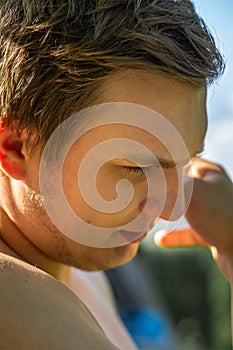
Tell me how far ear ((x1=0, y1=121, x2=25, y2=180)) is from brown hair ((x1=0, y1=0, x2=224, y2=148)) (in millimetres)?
27

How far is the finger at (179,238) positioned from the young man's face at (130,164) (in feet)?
1.11

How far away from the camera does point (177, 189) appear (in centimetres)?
141

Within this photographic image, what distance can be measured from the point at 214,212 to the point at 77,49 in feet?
1.96

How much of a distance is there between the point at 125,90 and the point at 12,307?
0.47 metres

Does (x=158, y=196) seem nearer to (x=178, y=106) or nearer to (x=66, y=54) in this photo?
(x=178, y=106)

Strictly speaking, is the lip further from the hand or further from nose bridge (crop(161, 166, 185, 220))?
the hand

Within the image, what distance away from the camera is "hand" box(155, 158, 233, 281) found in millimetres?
1700

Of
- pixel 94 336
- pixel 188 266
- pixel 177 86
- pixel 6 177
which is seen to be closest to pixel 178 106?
pixel 177 86

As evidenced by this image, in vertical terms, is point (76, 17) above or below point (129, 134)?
above

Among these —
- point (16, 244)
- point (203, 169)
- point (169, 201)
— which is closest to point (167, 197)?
point (169, 201)

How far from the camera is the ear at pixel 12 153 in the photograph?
1.37 m

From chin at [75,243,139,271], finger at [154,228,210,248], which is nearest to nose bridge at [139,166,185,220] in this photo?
chin at [75,243,139,271]

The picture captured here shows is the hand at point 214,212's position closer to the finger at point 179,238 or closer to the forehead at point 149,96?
the finger at point 179,238

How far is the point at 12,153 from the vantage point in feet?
4.50
